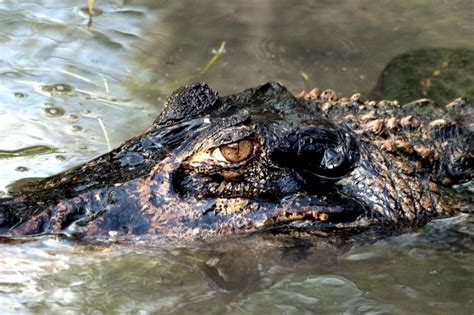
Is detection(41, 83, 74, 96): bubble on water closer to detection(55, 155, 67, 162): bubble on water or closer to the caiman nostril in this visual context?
detection(55, 155, 67, 162): bubble on water

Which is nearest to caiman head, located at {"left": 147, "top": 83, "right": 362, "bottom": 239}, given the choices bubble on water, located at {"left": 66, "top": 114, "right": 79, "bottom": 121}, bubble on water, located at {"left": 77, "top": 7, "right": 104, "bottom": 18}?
bubble on water, located at {"left": 66, "top": 114, "right": 79, "bottom": 121}

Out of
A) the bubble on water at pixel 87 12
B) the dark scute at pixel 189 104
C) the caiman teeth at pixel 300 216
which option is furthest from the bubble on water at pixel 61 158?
the bubble on water at pixel 87 12

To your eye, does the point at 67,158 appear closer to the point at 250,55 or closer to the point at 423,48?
the point at 250,55

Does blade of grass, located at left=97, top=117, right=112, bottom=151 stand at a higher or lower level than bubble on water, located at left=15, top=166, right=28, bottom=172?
higher

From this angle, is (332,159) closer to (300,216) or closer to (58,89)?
(300,216)

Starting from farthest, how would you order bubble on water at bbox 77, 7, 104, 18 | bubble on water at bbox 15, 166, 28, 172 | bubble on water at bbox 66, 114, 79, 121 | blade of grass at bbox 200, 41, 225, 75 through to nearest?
bubble on water at bbox 77, 7, 104, 18 < blade of grass at bbox 200, 41, 225, 75 < bubble on water at bbox 66, 114, 79, 121 < bubble on water at bbox 15, 166, 28, 172

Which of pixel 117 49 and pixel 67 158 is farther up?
pixel 117 49

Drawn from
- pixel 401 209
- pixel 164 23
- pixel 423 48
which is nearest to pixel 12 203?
pixel 401 209
